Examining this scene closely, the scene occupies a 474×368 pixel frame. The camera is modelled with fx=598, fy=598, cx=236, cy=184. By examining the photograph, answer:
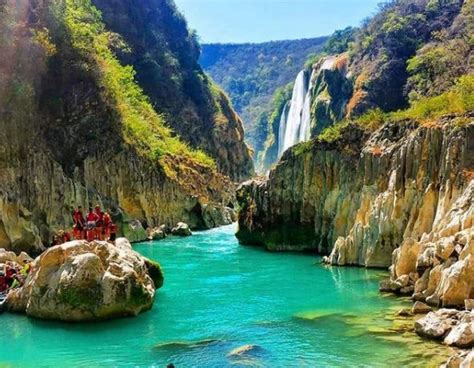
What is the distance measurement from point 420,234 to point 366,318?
29.3 feet

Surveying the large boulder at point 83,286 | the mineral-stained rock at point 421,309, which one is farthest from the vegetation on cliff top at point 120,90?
Answer: the mineral-stained rock at point 421,309

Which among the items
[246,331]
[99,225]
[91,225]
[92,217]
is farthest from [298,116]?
[246,331]

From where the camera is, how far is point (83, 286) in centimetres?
2172

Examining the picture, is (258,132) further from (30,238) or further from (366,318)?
(366,318)

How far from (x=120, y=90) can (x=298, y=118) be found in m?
36.0

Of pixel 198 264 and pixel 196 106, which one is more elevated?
pixel 196 106

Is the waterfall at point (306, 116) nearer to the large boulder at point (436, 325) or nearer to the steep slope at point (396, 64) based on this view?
the steep slope at point (396, 64)

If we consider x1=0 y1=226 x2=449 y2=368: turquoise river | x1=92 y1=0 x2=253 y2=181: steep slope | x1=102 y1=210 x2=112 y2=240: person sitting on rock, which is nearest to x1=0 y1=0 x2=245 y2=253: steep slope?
x1=102 y1=210 x2=112 y2=240: person sitting on rock

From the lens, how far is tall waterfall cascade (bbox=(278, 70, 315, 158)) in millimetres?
92500

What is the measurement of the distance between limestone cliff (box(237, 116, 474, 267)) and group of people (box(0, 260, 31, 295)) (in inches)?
678

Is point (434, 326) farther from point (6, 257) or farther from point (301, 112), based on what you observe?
point (301, 112)

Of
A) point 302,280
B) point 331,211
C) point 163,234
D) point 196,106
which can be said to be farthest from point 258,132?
point 302,280

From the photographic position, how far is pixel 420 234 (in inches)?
1152

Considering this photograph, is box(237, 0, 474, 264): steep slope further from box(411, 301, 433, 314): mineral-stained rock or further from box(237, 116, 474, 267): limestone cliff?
box(411, 301, 433, 314): mineral-stained rock
